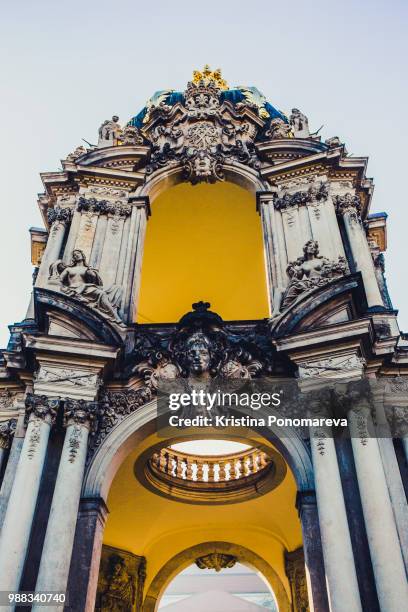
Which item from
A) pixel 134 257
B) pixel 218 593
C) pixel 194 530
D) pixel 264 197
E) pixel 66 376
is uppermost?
pixel 218 593

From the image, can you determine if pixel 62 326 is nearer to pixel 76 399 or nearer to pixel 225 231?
pixel 76 399

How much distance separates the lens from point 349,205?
1226cm

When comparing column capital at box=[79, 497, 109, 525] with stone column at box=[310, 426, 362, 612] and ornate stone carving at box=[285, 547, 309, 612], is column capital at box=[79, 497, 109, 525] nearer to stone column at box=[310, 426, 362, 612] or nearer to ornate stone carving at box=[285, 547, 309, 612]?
stone column at box=[310, 426, 362, 612]

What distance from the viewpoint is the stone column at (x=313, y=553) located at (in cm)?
710

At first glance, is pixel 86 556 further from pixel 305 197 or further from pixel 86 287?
pixel 305 197

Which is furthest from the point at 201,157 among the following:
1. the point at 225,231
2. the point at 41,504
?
the point at 41,504

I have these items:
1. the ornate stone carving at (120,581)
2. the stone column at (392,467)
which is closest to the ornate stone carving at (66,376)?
the stone column at (392,467)

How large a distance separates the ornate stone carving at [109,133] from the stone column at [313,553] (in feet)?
33.2

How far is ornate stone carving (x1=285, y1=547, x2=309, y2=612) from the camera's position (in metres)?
13.5

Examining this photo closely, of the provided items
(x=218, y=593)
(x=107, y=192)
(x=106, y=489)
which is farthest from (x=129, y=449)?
(x=218, y=593)

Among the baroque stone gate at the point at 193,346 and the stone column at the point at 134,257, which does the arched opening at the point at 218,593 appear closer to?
the baroque stone gate at the point at 193,346

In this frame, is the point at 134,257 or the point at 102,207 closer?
the point at 134,257

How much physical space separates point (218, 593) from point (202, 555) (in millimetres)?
23116

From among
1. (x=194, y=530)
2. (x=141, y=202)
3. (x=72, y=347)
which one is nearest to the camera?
(x=72, y=347)
